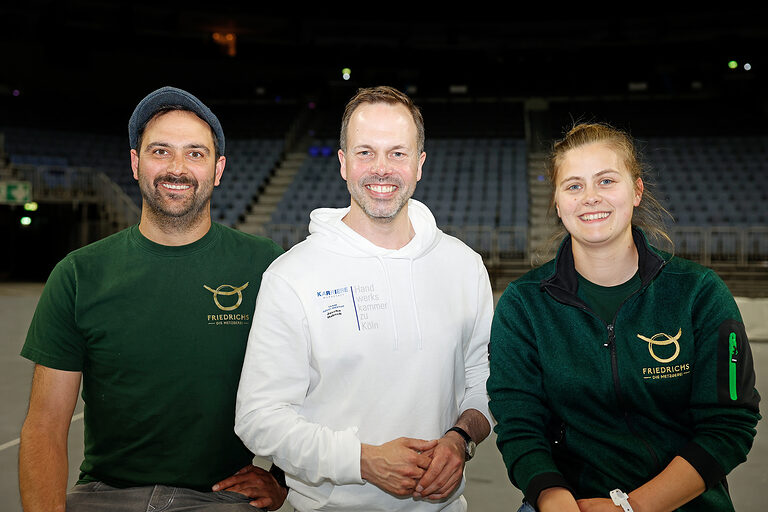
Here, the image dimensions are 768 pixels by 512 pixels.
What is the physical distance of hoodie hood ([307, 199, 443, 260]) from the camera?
2004 millimetres

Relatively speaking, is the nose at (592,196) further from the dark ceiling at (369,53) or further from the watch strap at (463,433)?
the dark ceiling at (369,53)

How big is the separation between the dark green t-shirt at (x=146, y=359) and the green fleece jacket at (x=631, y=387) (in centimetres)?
88

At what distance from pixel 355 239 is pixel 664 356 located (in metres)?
1.00

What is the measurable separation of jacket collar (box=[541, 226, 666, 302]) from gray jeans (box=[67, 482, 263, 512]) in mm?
1174

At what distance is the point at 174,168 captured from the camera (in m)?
1.99

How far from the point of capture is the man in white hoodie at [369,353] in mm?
1763

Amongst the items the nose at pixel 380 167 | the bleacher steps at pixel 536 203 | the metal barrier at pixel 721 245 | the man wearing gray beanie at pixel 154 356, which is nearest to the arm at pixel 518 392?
the nose at pixel 380 167

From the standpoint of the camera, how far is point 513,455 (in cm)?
179

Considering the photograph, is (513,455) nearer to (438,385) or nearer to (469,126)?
(438,385)

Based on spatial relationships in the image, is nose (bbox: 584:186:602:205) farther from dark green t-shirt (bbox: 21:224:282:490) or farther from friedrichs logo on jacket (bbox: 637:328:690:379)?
dark green t-shirt (bbox: 21:224:282:490)

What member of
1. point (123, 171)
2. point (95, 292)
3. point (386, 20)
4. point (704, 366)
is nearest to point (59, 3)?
point (123, 171)

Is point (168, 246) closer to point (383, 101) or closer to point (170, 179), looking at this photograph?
point (170, 179)

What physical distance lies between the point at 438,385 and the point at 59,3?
59.8 feet

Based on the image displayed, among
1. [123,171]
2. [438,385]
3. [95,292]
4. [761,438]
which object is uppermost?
[123,171]
